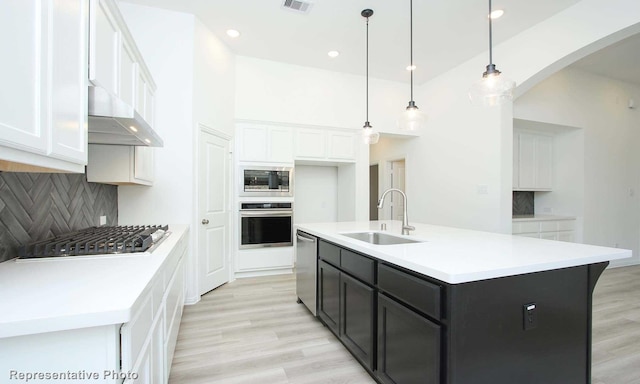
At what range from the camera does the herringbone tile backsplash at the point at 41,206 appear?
1416mm

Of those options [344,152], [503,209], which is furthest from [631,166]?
[344,152]

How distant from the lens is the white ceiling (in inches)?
120

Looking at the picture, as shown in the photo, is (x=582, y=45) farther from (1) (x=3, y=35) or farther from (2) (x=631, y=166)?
(1) (x=3, y=35)

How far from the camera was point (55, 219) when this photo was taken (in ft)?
6.05

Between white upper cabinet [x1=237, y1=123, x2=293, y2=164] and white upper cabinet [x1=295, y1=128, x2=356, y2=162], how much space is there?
0.53 ft

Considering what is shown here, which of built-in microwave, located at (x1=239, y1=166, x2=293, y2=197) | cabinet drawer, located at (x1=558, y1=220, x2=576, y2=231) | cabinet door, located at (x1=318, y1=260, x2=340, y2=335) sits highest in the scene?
built-in microwave, located at (x1=239, y1=166, x2=293, y2=197)

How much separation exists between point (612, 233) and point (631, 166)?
1.33 m

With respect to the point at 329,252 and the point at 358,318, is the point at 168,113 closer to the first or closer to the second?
the point at 329,252

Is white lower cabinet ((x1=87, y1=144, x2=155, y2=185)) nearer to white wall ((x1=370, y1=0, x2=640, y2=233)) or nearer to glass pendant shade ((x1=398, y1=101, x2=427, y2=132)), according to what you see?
glass pendant shade ((x1=398, y1=101, x2=427, y2=132))

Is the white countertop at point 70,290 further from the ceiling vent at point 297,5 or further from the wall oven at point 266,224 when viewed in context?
the ceiling vent at point 297,5

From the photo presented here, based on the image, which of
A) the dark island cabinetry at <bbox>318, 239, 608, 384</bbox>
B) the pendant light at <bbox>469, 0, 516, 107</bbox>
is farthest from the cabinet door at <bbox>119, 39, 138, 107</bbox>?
the pendant light at <bbox>469, 0, 516, 107</bbox>

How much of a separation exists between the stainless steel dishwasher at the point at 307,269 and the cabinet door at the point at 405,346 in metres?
1.07

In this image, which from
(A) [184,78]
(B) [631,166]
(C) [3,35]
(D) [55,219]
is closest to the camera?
(C) [3,35]

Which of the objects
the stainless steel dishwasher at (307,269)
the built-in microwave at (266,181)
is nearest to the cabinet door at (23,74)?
the stainless steel dishwasher at (307,269)
